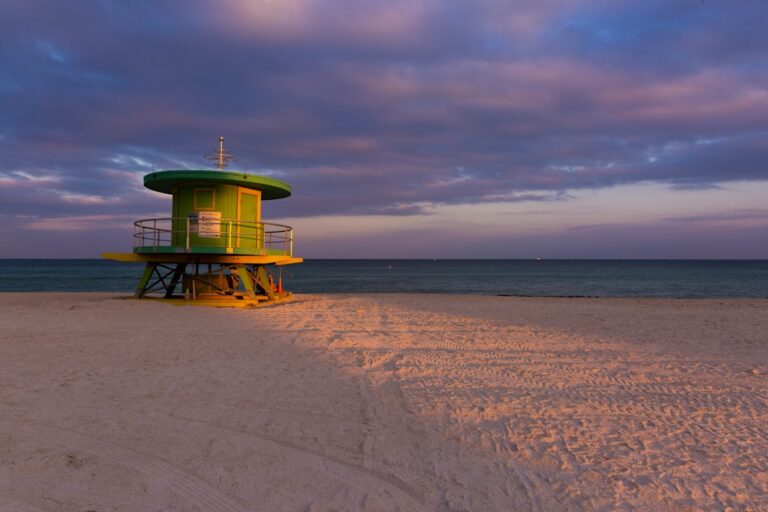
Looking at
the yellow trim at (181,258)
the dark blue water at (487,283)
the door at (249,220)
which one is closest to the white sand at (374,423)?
the yellow trim at (181,258)

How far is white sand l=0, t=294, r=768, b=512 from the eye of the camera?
14.0 ft

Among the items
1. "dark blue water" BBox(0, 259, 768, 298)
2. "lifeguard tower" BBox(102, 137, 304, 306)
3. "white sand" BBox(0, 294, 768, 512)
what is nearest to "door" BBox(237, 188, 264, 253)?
"lifeguard tower" BBox(102, 137, 304, 306)

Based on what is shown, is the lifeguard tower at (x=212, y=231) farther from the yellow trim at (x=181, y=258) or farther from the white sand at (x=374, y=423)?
the white sand at (x=374, y=423)

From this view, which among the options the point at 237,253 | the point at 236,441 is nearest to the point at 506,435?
the point at 236,441

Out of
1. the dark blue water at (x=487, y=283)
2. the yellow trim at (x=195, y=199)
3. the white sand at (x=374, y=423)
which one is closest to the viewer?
the white sand at (x=374, y=423)

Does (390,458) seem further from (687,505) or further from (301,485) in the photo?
(687,505)

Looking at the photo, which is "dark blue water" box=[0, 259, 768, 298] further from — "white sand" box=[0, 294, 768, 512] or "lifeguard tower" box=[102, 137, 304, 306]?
"white sand" box=[0, 294, 768, 512]

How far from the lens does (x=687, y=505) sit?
4105 millimetres

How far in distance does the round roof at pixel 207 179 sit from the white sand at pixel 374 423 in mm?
7287

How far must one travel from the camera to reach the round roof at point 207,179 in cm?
1766

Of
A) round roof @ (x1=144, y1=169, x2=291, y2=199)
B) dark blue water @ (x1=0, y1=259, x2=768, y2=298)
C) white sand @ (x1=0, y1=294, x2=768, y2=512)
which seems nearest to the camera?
white sand @ (x1=0, y1=294, x2=768, y2=512)

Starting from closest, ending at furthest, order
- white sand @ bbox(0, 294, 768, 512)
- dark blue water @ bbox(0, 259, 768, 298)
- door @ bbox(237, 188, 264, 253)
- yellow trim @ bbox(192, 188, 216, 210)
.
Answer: white sand @ bbox(0, 294, 768, 512)
yellow trim @ bbox(192, 188, 216, 210)
door @ bbox(237, 188, 264, 253)
dark blue water @ bbox(0, 259, 768, 298)

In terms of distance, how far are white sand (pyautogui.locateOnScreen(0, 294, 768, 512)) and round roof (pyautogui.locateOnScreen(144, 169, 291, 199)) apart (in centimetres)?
729

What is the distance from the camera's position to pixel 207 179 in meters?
17.9
